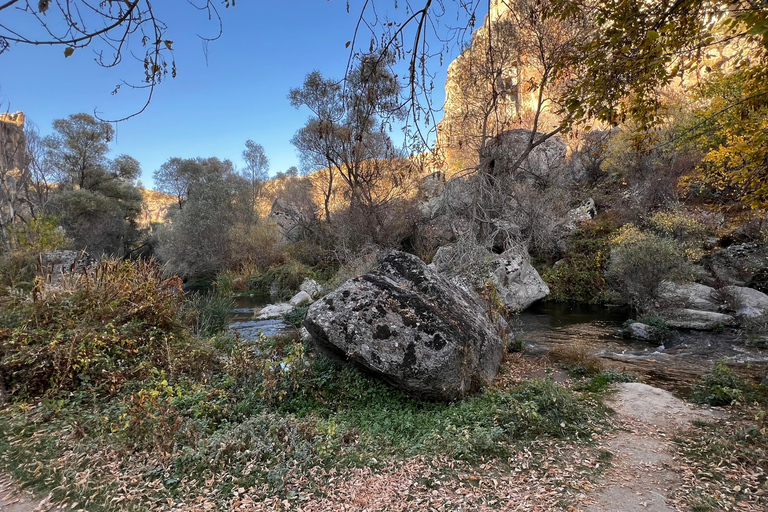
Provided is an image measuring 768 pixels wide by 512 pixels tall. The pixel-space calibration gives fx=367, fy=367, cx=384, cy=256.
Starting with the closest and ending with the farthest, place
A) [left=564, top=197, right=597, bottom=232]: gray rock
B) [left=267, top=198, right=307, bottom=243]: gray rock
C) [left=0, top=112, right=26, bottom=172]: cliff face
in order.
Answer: [left=564, top=197, right=597, bottom=232]: gray rock → [left=0, top=112, right=26, bottom=172]: cliff face → [left=267, top=198, right=307, bottom=243]: gray rock

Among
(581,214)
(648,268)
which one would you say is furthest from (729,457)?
(581,214)

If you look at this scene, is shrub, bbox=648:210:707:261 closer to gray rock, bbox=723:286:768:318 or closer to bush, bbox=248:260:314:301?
gray rock, bbox=723:286:768:318

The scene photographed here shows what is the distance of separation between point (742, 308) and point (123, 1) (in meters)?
14.0

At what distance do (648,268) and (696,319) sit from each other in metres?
1.70

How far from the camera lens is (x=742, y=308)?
32.7ft

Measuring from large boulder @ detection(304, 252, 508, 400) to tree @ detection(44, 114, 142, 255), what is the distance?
2410 centimetres

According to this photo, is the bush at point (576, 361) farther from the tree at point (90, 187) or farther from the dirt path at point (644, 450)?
the tree at point (90, 187)

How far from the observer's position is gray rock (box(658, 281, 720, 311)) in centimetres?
1037

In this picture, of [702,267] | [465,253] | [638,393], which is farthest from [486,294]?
[702,267]

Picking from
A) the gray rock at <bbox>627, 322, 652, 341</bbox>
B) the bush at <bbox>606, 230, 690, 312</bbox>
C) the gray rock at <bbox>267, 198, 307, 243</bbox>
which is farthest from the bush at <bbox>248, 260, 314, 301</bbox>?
the bush at <bbox>606, 230, 690, 312</bbox>

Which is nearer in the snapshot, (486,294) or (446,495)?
(446,495)

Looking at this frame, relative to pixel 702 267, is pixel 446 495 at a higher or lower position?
lower

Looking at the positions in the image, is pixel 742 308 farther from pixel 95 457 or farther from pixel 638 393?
pixel 95 457

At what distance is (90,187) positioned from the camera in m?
25.9
